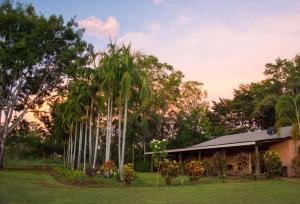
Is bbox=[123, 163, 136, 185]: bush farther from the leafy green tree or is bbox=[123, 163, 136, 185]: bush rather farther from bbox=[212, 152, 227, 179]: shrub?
the leafy green tree

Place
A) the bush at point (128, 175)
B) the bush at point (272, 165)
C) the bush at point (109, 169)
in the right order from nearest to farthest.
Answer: the bush at point (128, 175)
the bush at point (109, 169)
the bush at point (272, 165)

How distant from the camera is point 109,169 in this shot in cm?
2169

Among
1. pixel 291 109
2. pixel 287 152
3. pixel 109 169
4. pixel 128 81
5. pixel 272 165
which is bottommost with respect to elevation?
pixel 109 169

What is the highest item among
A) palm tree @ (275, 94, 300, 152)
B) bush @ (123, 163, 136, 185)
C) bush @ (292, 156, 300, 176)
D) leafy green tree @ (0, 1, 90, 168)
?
leafy green tree @ (0, 1, 90, 168)

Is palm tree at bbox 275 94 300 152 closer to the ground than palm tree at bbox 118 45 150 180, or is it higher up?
closer to the ground

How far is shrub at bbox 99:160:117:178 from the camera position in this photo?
21562 mm

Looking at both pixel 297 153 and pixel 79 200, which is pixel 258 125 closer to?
pixel 297 153

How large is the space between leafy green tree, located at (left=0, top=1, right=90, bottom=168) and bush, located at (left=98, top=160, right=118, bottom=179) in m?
14.9

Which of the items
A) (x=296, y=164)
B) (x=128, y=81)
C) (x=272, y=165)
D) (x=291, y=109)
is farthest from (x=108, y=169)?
(x=291, y=109)

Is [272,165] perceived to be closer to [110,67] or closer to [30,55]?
[110,67]

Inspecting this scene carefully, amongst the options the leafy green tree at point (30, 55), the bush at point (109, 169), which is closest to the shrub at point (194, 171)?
Result: the bush at point (109, 169)

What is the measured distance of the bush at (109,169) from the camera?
2156cm

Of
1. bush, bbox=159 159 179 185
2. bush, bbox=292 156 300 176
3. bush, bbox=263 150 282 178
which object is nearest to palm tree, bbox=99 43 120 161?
bush, bbox=159 159 179 185

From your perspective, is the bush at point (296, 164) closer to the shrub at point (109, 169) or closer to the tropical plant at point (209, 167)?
the tropical plant at point (209, 167)
